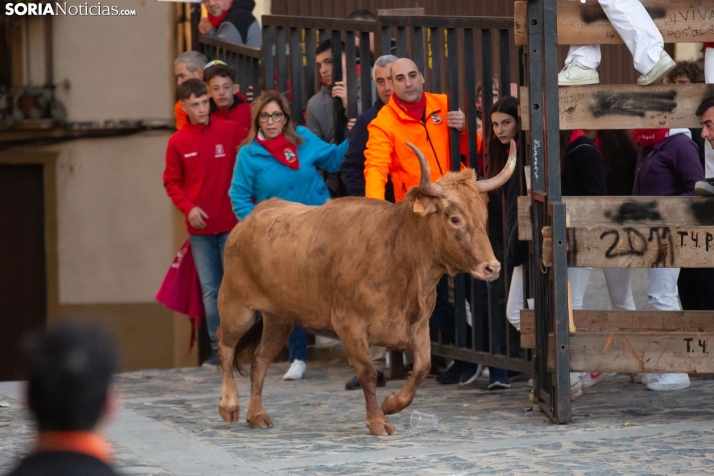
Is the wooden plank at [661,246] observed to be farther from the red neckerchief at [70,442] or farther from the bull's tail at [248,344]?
the red neckerchief at [70,442]

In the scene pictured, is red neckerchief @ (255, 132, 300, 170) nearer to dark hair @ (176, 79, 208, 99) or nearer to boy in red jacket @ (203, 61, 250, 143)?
dark hair @ (176, 79, 208, 99)

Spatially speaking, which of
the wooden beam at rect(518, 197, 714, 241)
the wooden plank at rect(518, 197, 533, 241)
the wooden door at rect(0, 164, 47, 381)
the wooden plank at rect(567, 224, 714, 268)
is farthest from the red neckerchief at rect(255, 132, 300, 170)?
the wooden door at rect(0, 164, 47, 381)

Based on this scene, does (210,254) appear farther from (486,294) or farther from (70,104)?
(70,104)

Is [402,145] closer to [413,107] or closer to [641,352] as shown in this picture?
[413,107]

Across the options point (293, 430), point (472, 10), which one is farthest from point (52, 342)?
point (472, 10)

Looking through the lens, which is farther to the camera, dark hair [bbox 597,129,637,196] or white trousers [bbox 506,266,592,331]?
dark hair [bbox 597,129,637,196]

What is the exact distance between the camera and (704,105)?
6914 millimetres

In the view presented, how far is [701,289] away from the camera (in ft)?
26.7

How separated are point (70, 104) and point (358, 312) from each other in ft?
28.2

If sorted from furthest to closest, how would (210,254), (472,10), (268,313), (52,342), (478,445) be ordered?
(472,10) → (210,254) → (268,313) → (478,445) → (52,342)

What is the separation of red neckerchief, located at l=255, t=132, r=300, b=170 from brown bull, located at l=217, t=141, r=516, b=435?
114 centimetres

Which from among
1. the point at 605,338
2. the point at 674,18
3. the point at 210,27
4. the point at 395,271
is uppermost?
the point at 210,27

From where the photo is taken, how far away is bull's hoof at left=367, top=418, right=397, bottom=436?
676cm

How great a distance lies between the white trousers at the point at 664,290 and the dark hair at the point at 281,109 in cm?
268
